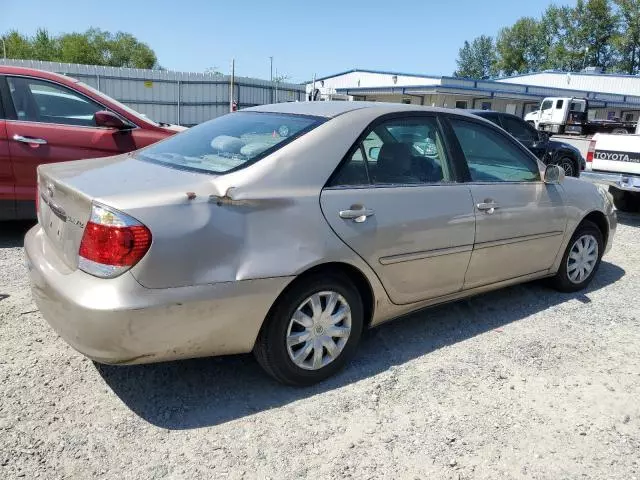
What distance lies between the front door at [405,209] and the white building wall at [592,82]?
2194 inches

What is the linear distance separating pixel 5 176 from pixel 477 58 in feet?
380

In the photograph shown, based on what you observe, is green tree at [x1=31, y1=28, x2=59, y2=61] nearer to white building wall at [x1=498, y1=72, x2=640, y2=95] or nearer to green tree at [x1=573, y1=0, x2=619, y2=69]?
white building wall at [x1=498, y1=72, x2=640, y2=95]

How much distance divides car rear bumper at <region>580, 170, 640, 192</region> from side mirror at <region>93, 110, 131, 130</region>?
260 inches

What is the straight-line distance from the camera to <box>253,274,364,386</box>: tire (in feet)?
9.21

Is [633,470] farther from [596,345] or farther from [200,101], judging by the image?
[200,101]

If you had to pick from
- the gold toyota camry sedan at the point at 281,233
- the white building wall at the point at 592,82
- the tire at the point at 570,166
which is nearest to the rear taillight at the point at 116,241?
the gold toyota camry sedan at the point at 281,233

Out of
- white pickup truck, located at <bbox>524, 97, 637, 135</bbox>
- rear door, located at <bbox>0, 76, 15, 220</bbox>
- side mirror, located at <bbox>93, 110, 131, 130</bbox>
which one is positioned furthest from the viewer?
white pickup truck, located at <bbox>524, 97, 637, 135</bbox>

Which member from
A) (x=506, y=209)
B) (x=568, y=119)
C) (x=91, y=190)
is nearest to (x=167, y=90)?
(x=506, y=209)

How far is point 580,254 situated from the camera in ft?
15.6

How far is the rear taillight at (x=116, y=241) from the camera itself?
2.38 m

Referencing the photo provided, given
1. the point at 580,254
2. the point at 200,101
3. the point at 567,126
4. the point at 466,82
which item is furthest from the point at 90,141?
the point at 466,82

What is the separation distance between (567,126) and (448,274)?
111ft

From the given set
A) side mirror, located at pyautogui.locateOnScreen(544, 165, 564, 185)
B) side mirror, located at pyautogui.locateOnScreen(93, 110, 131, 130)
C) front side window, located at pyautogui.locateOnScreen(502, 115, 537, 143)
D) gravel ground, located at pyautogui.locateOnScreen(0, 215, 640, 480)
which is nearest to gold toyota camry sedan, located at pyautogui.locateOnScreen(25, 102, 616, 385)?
side mirror, located at pyautogui.locateOnScreen(544, 165, 564, 185)

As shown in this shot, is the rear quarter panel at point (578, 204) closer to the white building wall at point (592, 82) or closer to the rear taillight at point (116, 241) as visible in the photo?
the rear taillight at point (116, 241)
